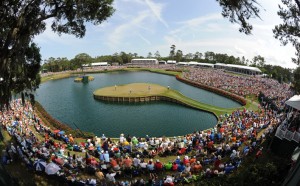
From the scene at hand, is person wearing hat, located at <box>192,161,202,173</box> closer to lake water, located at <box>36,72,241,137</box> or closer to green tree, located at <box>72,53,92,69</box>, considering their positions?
lake water, located at <box>36,72,241,137</box>

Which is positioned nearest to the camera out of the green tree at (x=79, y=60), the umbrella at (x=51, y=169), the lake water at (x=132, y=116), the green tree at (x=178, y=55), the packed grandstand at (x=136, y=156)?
the umbrella at (x=51, y=169)

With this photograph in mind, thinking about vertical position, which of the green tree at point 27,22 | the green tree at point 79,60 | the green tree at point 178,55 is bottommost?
the green tree at point 27,22

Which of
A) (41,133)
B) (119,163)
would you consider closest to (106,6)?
(119,163)

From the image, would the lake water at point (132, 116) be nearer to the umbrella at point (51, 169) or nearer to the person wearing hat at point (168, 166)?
the person wearing hat at point (168, 166)

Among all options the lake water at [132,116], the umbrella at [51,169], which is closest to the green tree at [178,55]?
the lake water at [132,116]

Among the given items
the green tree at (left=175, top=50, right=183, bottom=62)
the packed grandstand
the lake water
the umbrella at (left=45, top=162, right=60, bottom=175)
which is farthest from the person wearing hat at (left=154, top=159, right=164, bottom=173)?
the green tree at (left=175, top=50, right=183, bottom=62)

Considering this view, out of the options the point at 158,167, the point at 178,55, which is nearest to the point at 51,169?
the point at 158,167

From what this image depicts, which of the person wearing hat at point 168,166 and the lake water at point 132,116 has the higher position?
the person wearing hat at point 168,166

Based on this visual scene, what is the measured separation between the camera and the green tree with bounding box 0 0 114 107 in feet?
37.9

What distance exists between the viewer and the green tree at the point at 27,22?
1156 cm

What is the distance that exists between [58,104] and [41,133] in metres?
27.3

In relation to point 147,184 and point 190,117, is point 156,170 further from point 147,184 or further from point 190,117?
point 190,117

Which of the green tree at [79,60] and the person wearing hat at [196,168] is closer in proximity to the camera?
the person wearing hat at [196,168]

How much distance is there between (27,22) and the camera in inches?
477
